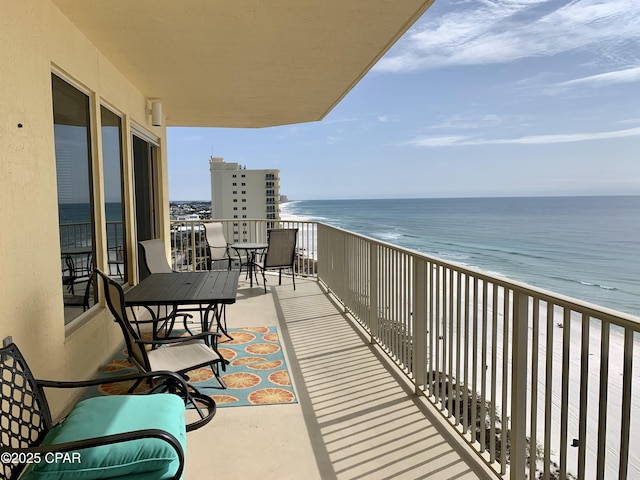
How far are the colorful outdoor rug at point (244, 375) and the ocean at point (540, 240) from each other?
648 cm

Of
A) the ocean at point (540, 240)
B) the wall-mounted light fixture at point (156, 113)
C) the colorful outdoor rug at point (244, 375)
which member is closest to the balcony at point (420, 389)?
the colorful outdoor rug at point (244, 375)

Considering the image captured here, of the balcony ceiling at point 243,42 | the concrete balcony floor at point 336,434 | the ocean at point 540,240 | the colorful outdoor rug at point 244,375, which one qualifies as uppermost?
the balcony ceiling at point 243,42

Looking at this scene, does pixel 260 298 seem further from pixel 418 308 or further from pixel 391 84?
pixel 391 84

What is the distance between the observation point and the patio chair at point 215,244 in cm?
747

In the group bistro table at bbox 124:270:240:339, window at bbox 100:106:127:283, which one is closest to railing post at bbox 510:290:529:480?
bistro table at bbox 124:270:240:339

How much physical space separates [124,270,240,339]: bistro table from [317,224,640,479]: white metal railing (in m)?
1.23

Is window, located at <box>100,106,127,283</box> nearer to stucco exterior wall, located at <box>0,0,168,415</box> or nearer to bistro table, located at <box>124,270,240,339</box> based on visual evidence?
bistro table, located at <box>124,270,240,339</box>

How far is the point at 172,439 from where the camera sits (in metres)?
1.43

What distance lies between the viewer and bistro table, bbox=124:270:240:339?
314 centimetres

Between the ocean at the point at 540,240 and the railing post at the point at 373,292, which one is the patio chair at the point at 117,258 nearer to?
the railing post at the point at 373,292

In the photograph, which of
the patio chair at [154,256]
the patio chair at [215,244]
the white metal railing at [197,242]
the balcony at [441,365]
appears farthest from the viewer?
the white metal railing at [197,242]

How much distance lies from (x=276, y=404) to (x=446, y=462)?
1104 mm

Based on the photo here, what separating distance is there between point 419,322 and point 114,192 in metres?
3.06

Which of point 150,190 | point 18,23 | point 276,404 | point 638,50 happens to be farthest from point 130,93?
point 638,50
